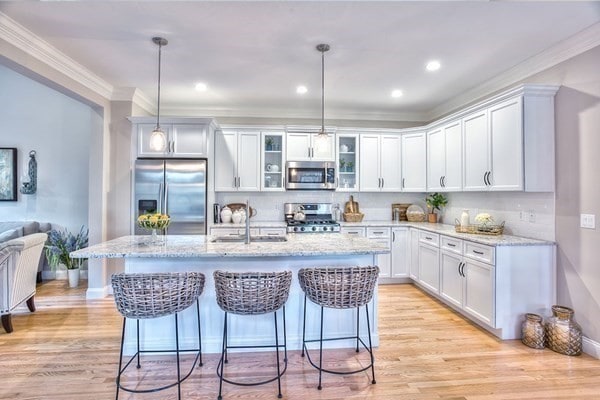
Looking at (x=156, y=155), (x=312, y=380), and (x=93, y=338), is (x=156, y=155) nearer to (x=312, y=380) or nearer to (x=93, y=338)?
(x=93, y=338)

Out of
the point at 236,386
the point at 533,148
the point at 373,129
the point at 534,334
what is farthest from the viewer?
the point at 373,129

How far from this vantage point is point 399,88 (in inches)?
165

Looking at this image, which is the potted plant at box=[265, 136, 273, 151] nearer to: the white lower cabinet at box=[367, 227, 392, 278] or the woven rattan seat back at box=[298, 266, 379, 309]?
the white lower cabinet at box=[367, 227, 392, 278]

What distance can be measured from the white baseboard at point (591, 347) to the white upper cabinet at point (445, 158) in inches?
78.2

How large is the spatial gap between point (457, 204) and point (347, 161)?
5.94ft

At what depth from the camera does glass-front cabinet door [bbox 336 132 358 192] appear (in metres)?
5.12

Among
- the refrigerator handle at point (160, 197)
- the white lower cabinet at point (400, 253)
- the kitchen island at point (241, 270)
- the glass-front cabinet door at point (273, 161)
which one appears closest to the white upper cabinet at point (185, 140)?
the refrigerator handle at point (160, 197)

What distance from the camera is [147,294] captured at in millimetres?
2068

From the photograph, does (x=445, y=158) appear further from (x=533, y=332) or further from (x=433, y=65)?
(x=533, y=332)

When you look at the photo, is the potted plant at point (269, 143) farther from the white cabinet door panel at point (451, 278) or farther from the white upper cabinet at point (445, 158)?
the white cabinet door panel at point (451, 278)

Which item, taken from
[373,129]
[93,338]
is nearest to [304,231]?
[373,129]

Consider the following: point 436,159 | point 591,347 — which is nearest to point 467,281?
point 591,347

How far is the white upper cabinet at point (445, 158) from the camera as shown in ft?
13.5

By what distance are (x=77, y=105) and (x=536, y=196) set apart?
6.77 metres
